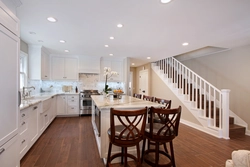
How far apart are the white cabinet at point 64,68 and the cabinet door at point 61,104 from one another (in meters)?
0.81

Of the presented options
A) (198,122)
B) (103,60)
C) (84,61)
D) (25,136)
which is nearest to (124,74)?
(103,60)

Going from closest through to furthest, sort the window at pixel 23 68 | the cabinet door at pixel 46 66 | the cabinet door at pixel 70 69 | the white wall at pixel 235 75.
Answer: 1. the white wall at pixel 235 75
2. the window at pixel 23 68
3. the cabinet door at pixel 46 66
4. the cabinet door at pixel 70 69

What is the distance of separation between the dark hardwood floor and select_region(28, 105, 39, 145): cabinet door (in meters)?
0.16

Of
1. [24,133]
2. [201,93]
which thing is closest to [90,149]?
[24,133]

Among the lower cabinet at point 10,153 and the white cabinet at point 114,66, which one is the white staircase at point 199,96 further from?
the lower cabinet at point 10,153

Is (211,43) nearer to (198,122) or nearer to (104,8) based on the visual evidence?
(198,122)

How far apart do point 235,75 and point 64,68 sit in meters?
5.98

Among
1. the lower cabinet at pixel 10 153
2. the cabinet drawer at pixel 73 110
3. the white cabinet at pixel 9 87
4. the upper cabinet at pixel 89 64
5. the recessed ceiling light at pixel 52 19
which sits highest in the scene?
the recessed ceiling light at pixel 52 19

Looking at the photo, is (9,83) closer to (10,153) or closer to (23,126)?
(10,153)

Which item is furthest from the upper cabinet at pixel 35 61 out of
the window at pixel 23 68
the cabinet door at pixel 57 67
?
the cabinet door at pixel 57 67

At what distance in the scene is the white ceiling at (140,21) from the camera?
198 cm

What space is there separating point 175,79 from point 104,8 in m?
4.04

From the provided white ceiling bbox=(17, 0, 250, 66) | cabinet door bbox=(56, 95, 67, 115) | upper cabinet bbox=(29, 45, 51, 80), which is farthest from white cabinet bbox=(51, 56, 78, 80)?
white ceiling bbox=(17, 0, 250, 66)

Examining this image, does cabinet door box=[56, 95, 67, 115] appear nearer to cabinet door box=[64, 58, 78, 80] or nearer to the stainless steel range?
the stainless steel range
